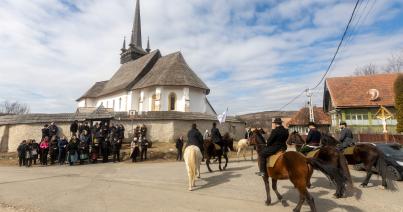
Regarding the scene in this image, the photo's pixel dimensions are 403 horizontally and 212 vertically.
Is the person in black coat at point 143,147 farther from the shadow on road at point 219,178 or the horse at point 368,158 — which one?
the horse at point 368,158

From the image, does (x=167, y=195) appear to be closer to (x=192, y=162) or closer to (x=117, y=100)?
(x=192, y=162)

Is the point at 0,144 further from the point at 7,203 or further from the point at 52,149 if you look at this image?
the point at 7,203

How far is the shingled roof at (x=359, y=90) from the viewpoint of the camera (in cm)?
2941

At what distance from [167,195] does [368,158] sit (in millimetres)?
6613

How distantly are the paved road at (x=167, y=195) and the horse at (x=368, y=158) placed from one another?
493 mm

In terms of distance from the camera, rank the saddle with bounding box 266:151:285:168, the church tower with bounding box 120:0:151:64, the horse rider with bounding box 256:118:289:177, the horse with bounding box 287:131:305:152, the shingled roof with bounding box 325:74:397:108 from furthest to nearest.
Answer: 1. the church tower with bounding box 120:0:151:64
2. the shingled roof with bounding box 325:74:397:108
3. the horse with bounding box 287:131:305:152
4. the horse rider with bounding box 256:118:289:177
5. the saddle with bounding box 266:151:285:168

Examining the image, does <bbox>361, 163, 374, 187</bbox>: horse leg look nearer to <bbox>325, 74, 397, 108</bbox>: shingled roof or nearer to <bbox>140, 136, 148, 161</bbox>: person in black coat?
<bbox>140, 136, 148, 161</bbox>: person in black coat

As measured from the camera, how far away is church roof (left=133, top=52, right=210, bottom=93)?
112 feet


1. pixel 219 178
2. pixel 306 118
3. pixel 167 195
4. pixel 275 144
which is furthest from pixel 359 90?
pixel 167 195

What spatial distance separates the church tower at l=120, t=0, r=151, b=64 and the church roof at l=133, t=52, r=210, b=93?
Result: 56.9 ft

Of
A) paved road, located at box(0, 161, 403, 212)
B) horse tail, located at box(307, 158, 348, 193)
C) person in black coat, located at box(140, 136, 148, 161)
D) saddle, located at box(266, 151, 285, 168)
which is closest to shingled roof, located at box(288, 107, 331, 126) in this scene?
person in black coat, located at box(140, 136, 148, 161)

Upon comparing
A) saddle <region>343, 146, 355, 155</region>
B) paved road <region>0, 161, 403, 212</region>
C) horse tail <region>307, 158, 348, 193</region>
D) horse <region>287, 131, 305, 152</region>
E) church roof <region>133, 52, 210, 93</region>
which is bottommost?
paved road <region>0, 161, 403, 212</region>

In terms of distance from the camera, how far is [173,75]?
35094 mm

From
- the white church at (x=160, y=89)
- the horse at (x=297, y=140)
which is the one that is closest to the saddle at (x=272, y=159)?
the horse at (x=297, y=140)
